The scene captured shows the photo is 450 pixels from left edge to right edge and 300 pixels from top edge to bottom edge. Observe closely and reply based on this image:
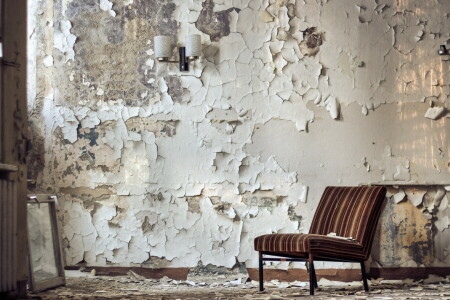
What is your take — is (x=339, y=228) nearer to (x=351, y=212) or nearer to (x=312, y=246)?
(x=351, y=212)

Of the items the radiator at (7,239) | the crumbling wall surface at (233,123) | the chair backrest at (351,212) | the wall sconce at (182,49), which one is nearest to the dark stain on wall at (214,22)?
the crumbling wall surface at (233,123)

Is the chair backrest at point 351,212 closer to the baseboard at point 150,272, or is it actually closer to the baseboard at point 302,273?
the baseboard at point 302,273

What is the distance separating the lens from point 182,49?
5.58 m

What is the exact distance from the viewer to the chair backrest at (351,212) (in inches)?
194

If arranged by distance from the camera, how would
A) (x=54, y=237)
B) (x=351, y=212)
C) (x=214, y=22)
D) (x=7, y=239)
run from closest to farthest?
(x=7, y=239), (x=351, y=212), (x=54, y=237), (x=214, y=22)

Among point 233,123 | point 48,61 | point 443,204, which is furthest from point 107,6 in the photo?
point 443,204

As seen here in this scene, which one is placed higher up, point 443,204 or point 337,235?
point 443,204

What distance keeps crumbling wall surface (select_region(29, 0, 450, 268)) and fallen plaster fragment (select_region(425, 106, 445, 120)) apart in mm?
11

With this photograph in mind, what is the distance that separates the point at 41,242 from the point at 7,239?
1327 mm

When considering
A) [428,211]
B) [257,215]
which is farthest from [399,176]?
[257,215]

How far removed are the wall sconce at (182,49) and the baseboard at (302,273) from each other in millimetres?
1518

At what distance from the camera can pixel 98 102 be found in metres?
5.63

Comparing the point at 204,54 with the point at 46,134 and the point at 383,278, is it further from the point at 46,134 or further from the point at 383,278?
the point at 383,278

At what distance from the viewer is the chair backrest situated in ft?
16.1
